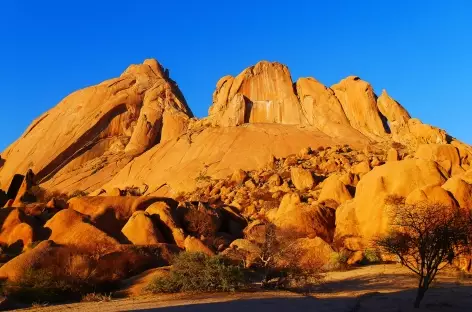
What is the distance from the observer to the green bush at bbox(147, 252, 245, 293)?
17.1 metres

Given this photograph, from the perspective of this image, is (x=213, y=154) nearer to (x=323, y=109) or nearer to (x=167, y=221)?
(x=323, y=109)

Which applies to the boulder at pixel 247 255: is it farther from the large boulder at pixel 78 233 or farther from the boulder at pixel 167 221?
the boulder at pixel 167 221

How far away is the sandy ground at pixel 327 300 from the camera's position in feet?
42.7

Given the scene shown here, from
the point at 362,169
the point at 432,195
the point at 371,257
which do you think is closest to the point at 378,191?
the point at 432,195

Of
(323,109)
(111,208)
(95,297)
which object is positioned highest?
(323,109)

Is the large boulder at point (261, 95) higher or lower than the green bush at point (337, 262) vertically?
higher

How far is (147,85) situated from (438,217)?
84759mm

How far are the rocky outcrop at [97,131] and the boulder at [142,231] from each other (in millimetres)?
47878

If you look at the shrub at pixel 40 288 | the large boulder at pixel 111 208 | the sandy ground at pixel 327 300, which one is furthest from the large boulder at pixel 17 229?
the sandy ground at pixel 327 300

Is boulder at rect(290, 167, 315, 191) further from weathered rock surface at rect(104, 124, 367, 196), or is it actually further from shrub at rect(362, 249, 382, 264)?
shrub at rect(362, 249, 382, 264)

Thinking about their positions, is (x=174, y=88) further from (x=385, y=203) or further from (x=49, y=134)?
(x=385, y=203)

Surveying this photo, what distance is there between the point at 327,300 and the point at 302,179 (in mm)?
35624

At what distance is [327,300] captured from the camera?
592 inches

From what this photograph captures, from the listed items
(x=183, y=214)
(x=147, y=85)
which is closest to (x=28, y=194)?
(x=183, y=214)
